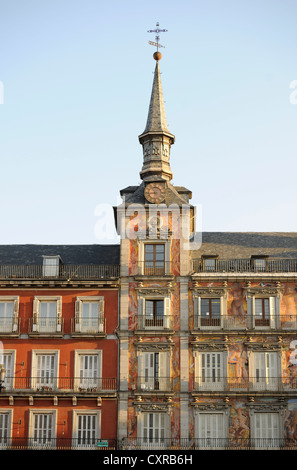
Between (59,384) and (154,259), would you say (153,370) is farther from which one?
(154,259)

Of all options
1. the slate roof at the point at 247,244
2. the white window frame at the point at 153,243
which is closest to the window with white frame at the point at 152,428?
the white window frame at the point at 153,243

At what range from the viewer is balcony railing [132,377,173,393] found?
54438mm

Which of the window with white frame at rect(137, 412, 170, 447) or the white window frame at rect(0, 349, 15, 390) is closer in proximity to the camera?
the window with white frame at rect(137, 412, 170, 447)

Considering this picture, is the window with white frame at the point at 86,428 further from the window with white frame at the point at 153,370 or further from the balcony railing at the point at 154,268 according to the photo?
the balcony railing at the point at 154,268

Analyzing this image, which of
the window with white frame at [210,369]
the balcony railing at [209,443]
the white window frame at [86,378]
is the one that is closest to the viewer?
the balcony railing at [209,443]

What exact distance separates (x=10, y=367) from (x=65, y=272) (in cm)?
810

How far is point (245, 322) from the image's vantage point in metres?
56.1

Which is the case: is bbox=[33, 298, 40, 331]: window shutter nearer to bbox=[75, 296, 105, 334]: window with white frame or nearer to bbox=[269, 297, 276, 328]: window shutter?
bbox=[75, 296, 105, 334]: window with white frame

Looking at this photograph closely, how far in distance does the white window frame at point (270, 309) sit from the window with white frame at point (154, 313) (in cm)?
586

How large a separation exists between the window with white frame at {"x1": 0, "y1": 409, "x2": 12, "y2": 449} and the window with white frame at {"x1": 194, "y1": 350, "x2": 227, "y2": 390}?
13219 mm

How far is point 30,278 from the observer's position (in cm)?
5741

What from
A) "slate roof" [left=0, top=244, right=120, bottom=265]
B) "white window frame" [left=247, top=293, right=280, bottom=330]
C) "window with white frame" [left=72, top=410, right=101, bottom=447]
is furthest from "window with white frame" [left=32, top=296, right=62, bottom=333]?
"white window frame" [left=247, top=293, right=280, bottom=330]

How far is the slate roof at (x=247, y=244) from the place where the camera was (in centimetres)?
5988

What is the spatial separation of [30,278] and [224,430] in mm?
17642
